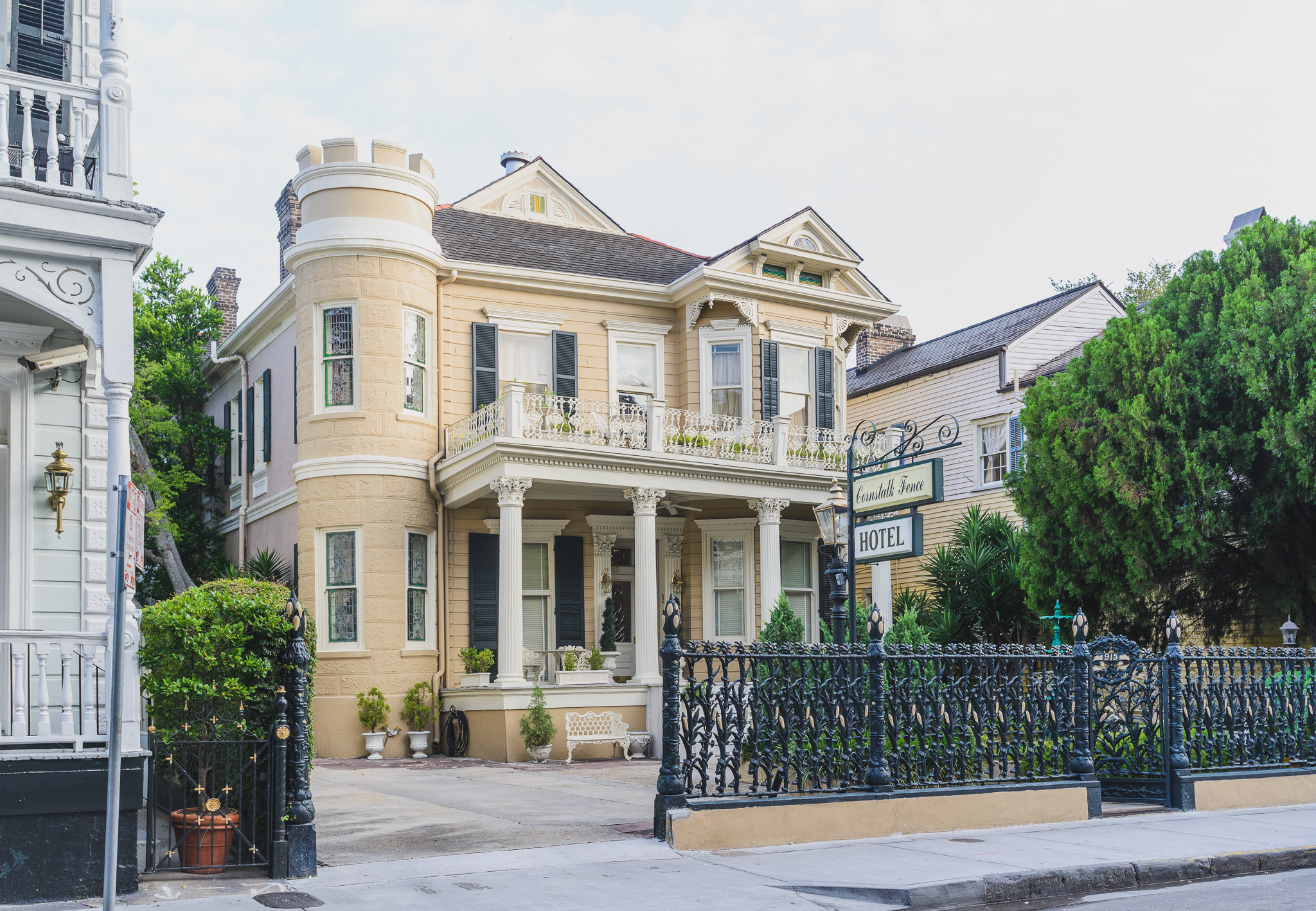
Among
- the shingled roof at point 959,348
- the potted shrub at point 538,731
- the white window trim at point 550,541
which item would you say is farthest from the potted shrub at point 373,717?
the shingled roof at point 959,348

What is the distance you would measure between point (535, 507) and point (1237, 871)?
1334cm

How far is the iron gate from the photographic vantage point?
38.1ft

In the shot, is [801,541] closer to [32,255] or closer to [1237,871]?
[1237,871]

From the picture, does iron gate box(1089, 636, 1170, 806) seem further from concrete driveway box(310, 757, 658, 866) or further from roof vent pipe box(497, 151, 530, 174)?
roof vent pipe box(497, 151, 530, 174)

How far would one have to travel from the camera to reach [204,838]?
783cm

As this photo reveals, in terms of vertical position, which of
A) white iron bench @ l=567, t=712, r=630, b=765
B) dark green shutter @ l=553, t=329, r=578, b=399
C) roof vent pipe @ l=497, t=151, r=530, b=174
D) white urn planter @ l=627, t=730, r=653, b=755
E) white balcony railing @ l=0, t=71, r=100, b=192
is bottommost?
white urn planter @ l=627, t=730, r=653, b=755

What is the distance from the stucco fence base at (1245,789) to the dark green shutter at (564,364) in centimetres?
1194

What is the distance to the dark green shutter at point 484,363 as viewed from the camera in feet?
65.6

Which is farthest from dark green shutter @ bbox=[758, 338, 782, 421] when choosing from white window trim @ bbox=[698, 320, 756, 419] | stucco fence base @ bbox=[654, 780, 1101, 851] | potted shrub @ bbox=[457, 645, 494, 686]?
stucco fence base @ bbox=[654, 780, 1101, 851]

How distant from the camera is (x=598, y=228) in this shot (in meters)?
23.5

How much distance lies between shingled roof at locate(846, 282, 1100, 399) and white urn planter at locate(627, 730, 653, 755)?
1171cm

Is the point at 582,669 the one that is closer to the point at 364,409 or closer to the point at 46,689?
the point at 364,409

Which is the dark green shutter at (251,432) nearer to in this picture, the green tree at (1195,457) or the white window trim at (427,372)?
the white window trim at (427,372)

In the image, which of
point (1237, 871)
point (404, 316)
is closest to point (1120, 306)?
point (404, 316)
